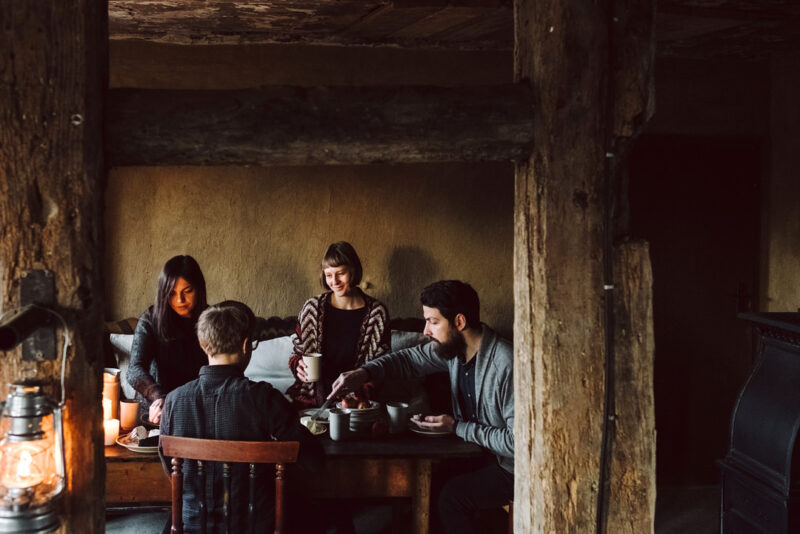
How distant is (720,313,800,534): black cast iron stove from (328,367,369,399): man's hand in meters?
1.87

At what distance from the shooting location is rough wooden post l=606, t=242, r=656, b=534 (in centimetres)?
234

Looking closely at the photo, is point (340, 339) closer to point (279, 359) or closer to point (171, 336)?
point (279, 359)

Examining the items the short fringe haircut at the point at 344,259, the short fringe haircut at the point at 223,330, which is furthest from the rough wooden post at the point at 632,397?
the short fringe haircut at the point at 344,259

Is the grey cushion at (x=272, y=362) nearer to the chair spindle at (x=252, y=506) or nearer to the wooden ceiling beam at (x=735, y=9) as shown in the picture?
the chair spindle at (x=252, y=506)

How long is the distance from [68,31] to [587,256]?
1.59m

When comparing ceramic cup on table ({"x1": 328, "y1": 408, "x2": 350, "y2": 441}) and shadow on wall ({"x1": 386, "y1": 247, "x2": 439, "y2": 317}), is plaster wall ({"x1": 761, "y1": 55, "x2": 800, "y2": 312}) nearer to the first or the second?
shadow on wall ({"x1": 386, "y1": 247, "x2": 439, "y2": 317})

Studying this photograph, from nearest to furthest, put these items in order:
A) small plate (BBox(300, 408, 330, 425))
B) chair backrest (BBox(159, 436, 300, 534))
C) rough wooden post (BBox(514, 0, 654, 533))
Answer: rough wooden post (BBox(514, 0, 654, 533)), chair backrest (BBox(159, 436, 300, 534)), small plate (BBox(300, 408, 330, 425))

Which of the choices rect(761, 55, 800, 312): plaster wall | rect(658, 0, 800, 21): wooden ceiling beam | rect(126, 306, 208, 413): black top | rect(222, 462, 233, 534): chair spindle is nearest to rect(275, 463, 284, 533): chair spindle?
rect(222, 462, 233, 534): chair spindle

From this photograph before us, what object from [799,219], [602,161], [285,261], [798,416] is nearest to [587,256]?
[602,161]

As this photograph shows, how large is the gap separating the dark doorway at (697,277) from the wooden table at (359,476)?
2776 millimetres

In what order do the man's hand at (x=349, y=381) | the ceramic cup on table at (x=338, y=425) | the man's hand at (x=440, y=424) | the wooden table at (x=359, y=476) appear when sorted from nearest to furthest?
the wooden table at (x=359, y=476)
the ceramic cup on table at (x=338, y=425)
the man's hand at (x=440, y=424)
the man's hand at (x=349, y=381)

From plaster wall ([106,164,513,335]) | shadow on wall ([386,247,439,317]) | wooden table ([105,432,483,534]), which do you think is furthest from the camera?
shadow on wall ([386,247,439,317])

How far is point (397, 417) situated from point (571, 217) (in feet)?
4.58

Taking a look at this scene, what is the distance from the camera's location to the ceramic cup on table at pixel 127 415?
3.42 meters
